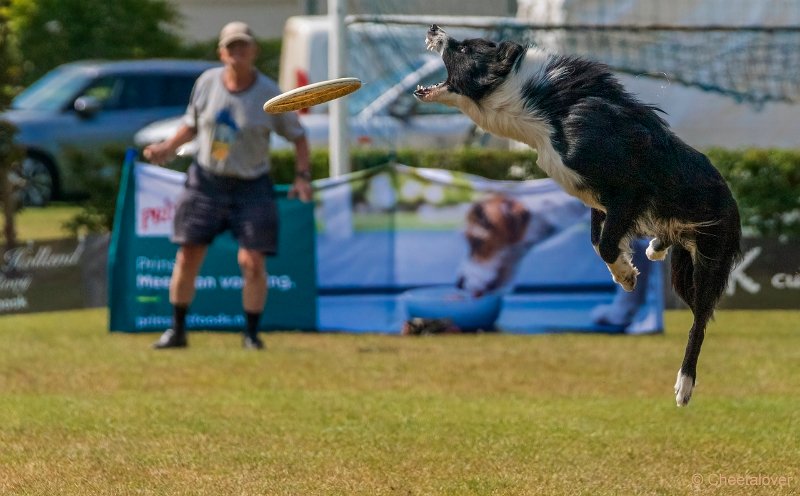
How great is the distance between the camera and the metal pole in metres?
12.3

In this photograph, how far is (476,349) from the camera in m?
10.8

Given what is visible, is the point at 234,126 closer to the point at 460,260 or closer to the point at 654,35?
the point at 460,260

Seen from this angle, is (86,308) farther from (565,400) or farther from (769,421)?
(769,421)

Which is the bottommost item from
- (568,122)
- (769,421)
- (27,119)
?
(27,119)

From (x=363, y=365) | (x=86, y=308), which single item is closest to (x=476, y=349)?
(x=363, y=365)

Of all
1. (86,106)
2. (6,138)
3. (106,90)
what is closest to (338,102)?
(6,138)

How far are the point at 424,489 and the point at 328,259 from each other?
5.63 m

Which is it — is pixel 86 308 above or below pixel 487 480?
below

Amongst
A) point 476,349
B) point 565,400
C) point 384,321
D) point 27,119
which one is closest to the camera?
point 565,400

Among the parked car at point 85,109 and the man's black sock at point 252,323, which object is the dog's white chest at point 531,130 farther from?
the parked car at point 85,109

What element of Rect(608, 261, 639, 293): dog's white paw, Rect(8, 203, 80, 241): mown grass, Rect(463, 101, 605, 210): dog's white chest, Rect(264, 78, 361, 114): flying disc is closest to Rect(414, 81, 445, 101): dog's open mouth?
Rect(463, 101, 605, 210): dog's white chest

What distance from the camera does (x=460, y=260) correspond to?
38.5ft

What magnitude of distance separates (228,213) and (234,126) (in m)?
0.64

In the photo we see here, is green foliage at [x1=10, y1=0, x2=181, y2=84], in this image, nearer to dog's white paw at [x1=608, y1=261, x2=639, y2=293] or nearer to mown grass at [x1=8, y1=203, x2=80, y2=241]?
mown grass at [x1=8, y1=203, x2=80, y2=241]
